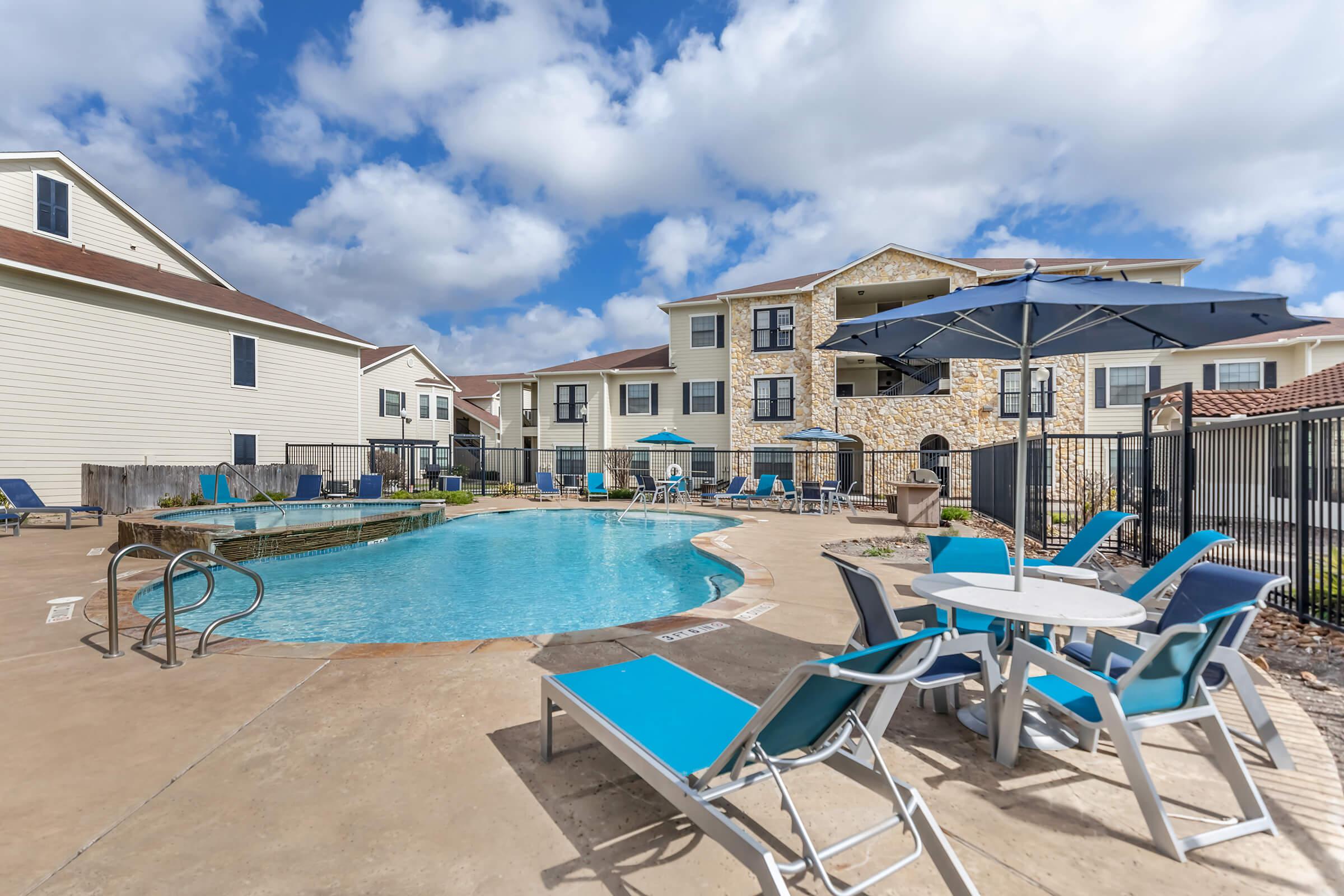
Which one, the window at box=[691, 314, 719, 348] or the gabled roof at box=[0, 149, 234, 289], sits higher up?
the gabled roof at box=[0, 149, 234, 289]

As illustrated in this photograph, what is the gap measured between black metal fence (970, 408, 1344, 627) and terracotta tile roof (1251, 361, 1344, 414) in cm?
504

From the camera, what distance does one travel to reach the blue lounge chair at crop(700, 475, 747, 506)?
1719 centimetres

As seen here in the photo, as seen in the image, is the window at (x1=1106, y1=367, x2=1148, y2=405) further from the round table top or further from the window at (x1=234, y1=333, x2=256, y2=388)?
the window at (x1=234, y1=333, x2=256, y2=388)

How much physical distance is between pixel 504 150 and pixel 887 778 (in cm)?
1808

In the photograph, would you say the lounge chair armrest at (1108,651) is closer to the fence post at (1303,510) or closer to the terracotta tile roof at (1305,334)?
the fence post at (1303,510)

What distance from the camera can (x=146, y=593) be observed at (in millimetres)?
6371

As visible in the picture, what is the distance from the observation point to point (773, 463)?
22484 mm

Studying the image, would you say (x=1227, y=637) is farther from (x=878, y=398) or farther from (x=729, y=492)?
(x=878, y=398)

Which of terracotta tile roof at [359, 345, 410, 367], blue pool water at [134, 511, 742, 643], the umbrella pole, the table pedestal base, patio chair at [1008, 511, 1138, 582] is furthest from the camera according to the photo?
terracotta tile roof at [359, 345, 410, 367]

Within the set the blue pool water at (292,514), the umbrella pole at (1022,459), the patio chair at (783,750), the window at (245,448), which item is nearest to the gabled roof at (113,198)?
the window at (245,448)

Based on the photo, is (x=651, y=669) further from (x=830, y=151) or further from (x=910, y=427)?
(x=910, y=427)

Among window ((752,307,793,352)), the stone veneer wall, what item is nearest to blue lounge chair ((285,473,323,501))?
the stone veneer wall

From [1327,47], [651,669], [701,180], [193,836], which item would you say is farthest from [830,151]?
[193,836]

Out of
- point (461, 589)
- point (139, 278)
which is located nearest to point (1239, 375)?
point (461, 589)
